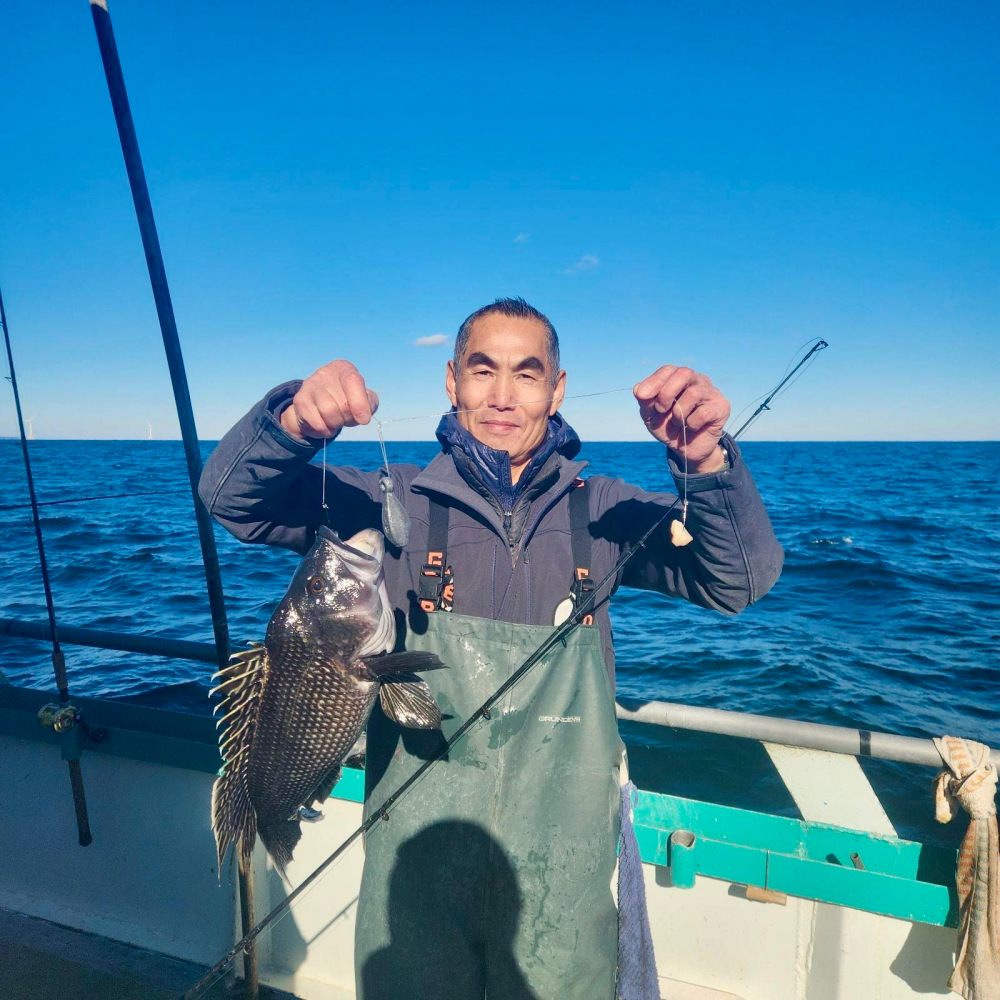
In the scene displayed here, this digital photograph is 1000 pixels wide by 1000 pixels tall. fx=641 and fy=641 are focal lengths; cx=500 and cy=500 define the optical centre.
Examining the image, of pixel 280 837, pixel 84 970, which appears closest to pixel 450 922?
pixel 280 837

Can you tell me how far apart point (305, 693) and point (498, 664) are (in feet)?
2.34

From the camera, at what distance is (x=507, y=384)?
2.78 m

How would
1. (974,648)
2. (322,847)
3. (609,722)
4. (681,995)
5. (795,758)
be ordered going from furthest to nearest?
(974,648), (795,758), (322,847), (681,995), (609,722)

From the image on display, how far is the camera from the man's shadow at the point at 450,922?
2291 mm

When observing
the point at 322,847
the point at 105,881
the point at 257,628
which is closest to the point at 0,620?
the point at 105,881

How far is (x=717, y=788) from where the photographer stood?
7363 mm

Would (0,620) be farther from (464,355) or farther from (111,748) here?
(464,355)

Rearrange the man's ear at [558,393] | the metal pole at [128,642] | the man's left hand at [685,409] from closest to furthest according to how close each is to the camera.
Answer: the man's left hand at [685,409] → the man's ear at [558,393] → the metal pole at [128,642]

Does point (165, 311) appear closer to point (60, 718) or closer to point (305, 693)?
point (305, 693)

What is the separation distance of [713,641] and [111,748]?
10.3m

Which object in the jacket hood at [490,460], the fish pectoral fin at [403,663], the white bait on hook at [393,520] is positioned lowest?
the fish pectoral fin at [403,663]

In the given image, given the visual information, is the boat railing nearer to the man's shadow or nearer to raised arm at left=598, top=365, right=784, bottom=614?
raised arm at left=598, top=365, right=784, bottom=614

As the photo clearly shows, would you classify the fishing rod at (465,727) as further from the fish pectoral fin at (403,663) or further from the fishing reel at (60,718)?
the fishing reel at (60,718)

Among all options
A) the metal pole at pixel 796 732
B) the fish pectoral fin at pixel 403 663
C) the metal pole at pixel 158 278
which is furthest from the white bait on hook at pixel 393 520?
the metal pole at pixel 796 732
